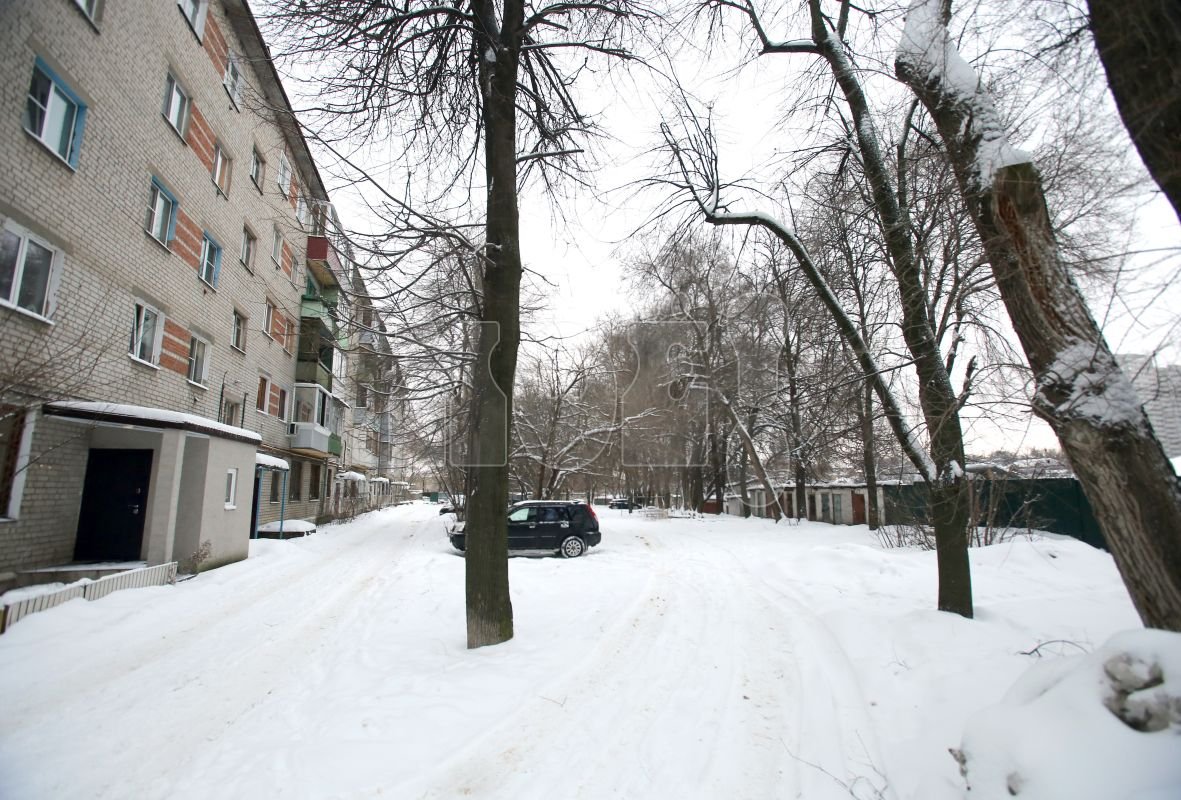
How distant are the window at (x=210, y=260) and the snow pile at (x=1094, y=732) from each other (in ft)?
55.6

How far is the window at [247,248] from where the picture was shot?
16.2 m

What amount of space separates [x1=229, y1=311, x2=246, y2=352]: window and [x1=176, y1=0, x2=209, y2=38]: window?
7.21 metres

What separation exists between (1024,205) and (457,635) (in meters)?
6.53

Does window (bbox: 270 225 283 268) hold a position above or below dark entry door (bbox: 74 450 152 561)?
above

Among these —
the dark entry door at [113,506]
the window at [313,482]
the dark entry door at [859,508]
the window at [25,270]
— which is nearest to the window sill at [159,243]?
the window at [25,270]

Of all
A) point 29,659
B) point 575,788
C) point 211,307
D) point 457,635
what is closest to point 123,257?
point 211,307

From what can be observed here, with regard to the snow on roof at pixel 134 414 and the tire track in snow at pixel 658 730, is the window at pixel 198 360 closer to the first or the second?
the snow on roof at pixel 134 414

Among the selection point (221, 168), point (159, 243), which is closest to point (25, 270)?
point (159, 243)

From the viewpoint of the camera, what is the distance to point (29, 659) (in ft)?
18.4

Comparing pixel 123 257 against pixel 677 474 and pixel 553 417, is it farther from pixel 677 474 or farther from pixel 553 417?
pixel 677 474

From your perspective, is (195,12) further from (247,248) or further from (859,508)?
(859,508)

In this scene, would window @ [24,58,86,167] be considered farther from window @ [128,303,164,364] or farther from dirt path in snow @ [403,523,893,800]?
dirt path in snow @ [403,523,893,800]

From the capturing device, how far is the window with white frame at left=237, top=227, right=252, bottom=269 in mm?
16203

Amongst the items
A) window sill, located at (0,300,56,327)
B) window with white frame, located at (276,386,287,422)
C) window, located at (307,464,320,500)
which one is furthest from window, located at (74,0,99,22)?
window, located at (307,464,320,500)
